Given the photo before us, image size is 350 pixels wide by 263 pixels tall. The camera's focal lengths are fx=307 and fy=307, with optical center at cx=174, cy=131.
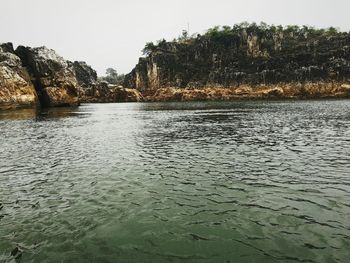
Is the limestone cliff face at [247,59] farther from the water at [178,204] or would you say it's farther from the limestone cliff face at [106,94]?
the water at [178,204]

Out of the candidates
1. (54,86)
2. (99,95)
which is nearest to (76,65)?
(99,95)

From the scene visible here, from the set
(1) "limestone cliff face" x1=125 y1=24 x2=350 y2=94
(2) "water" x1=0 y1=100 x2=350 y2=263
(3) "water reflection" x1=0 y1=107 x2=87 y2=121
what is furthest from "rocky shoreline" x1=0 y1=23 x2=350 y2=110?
(2) "water" x1=0 y1=100 x2=350 y2=263

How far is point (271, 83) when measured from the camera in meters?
128

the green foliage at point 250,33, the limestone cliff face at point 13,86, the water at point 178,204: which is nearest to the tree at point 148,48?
the green foliage at point 250,33

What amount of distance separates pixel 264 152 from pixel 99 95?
4846 inches

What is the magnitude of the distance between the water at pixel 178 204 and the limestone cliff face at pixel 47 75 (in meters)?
65.5

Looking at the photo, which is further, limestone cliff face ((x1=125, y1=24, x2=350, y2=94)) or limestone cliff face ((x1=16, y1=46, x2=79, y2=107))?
limestone cliff face ((x1=125, y1=24, x2=350, y2=94))

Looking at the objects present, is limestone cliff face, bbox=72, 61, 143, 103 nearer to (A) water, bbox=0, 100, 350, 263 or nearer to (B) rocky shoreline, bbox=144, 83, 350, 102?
(B) rocky shoreline, bbox=144, 83, 350, 102

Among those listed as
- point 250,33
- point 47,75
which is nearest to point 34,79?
point 47,75

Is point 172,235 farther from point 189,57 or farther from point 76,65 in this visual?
point 76,65

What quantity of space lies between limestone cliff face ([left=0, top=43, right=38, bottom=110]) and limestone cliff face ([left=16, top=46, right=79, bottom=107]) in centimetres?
690

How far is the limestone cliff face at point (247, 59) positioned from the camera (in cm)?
12531

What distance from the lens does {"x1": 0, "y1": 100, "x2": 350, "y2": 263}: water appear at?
8.20m

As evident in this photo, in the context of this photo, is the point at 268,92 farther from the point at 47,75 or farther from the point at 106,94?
the point at 47,75
